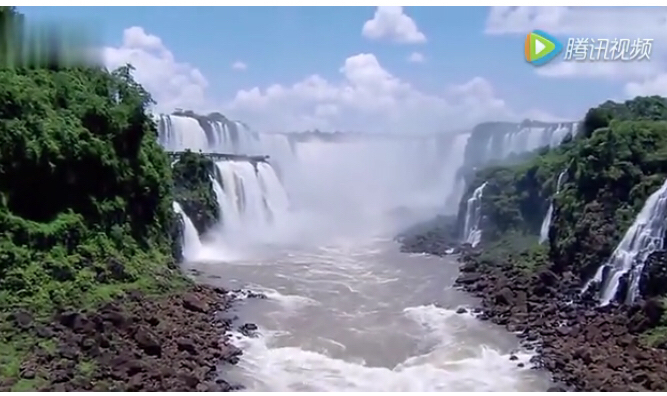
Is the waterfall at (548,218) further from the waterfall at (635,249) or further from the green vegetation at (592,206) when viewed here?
the waterfall at (635,249)

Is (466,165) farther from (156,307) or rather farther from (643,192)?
(156,307)

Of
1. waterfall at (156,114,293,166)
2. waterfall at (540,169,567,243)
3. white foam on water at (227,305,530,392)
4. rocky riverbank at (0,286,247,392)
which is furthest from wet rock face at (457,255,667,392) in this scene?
waterfall at (156,114,293,166)

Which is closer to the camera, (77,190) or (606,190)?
(77,190)

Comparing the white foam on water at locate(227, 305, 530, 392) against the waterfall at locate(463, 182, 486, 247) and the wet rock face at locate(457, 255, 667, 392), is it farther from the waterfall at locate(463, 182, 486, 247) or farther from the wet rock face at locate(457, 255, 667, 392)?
the waterfall at locate(463, 182, 486, 247)

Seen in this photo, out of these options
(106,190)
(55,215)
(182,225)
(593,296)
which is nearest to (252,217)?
(182,225)

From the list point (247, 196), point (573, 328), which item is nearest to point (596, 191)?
point (573, 328)

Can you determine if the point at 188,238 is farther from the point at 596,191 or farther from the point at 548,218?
the point at 596,191
